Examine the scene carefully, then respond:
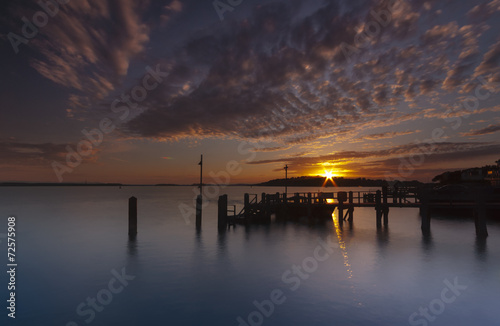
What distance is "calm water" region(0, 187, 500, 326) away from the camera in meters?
12.2

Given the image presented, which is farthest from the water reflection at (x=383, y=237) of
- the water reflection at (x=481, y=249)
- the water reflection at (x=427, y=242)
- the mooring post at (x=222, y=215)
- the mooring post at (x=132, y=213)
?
the mooring post at (x=132, y=213)

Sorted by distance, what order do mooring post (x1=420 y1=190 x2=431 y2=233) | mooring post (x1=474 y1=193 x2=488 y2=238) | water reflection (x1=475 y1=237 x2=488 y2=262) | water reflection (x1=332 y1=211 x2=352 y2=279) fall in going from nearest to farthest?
water reflection (x1=332 y1=211 x2=352 y2=279), water reflection (x1=475 y1=237 x2=488 y2=262), mooring post (x1=474 y1=193 x2=488 y2=238), mooring post (x1=420 y1=190 x2=431 y2=233)

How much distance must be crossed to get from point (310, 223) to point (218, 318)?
88.1 ft

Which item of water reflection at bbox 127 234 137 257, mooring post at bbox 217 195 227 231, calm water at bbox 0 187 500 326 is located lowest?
water reflection at bbox 127 234 137 257

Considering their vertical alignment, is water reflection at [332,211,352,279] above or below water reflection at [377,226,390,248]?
above

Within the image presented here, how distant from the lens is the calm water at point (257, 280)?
12227mm

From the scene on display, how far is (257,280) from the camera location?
54.3ft

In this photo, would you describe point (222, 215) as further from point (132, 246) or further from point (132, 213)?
point (132, 246)

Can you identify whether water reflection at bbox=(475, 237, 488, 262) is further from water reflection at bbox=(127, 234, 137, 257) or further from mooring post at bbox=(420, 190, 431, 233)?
water reflection at bbox=(127, 234, 137, 257)

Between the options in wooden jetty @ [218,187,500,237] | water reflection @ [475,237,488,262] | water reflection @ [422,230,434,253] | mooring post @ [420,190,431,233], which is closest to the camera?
water reflection @ [475,237,488,262]

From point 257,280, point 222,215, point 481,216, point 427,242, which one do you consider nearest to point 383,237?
point 427,242

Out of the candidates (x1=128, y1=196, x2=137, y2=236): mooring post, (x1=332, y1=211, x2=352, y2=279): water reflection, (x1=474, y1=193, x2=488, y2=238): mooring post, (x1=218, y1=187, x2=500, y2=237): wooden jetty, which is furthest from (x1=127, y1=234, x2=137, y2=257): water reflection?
(x1=474, y1=193, x2=488, y2=238): mooring post

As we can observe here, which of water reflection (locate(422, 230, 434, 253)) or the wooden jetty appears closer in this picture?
water reflection (locate(422, 230, 434, 253))

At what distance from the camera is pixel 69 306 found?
13.0m
